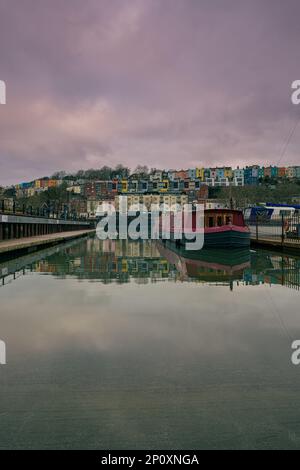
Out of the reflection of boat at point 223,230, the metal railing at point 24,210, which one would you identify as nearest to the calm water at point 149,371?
the reflection of boat at point 223,230

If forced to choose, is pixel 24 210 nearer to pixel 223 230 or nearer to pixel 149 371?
pixel 223 230

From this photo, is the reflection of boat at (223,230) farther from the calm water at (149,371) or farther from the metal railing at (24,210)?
the calm water at (149,371)

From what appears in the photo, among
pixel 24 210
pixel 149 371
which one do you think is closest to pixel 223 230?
pixel 24 210

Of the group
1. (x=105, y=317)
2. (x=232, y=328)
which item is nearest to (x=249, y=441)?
(x=232, y=328)

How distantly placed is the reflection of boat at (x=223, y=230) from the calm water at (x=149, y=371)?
16.4 m

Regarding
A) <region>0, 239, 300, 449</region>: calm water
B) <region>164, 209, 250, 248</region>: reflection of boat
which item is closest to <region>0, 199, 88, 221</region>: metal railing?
<region>164, 209, 250, 248</region>: reflection of boat

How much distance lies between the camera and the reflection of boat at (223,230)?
86.4 ft

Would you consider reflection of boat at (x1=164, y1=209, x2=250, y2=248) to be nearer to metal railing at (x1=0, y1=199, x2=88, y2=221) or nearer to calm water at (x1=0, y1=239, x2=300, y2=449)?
metal railing at (x1=0, y1=199, x2=88, y2=221)

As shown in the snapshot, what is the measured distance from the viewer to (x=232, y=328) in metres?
6.71

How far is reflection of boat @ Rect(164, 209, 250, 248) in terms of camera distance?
26.3 metres

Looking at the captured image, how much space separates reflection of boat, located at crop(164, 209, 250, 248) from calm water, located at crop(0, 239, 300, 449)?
16.4 meters

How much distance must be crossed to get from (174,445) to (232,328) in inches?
153

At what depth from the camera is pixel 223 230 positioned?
26.5 m

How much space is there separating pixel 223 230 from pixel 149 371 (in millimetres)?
22545
